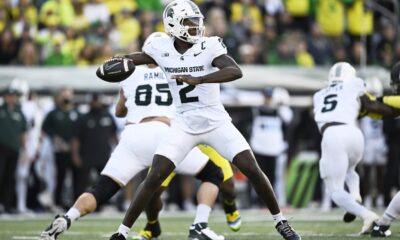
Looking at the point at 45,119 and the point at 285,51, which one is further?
the point at 285,51

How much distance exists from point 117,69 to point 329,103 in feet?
9.42

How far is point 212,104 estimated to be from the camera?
870cm

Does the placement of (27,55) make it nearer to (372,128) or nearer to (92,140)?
(92,140)

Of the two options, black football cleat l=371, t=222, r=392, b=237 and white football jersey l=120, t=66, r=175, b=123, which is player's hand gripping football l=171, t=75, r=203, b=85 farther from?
black football cleat l=371, t=222, r=392, b=237

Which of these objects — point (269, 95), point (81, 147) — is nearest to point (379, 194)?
point (269, 95)

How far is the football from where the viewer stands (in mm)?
8539

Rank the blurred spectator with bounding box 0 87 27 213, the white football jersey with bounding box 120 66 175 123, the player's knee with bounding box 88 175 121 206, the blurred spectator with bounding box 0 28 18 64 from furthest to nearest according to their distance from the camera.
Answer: the blurred spectator with bounding box 0 28 18 64, the blurred spectator with bounding box 0 87 27 213, the white football jersey with bounding box 120 66 175 123, the player's knee with bounding box 88 175 121 206

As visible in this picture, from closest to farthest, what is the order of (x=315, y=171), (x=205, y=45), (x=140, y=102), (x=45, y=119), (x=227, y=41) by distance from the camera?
(x=205, y=45) → (x=140, y=102) → (x=45, y=119) → (x=315, y=171) → (x=227, y=41)

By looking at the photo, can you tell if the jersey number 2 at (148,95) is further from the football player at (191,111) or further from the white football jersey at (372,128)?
the white football jersey at (372,128)

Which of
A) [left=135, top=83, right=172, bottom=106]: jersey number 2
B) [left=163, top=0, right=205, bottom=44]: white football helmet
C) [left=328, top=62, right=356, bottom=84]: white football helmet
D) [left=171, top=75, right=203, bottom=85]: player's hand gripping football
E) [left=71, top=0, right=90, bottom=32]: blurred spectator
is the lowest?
[left=71, top=0, right=90, bottom=32]: blurred spectator

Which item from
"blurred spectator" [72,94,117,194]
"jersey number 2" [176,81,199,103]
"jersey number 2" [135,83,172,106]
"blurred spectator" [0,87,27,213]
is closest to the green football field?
"blurred spectator" [0,87,27,213]

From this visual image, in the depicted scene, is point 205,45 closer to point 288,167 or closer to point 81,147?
point 81,147

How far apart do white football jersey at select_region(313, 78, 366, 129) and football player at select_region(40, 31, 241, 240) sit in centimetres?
145

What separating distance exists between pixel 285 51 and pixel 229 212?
341 inches
